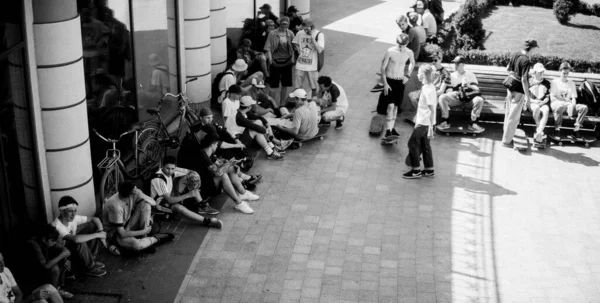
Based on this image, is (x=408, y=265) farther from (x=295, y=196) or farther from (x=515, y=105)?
(x=515, y=105)

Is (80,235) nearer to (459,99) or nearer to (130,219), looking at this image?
(130,219)

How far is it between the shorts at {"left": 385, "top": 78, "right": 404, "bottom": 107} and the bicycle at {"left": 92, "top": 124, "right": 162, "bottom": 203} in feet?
14.9

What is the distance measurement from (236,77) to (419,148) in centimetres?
421

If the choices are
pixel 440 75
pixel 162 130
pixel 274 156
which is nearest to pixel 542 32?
pixel 440 75

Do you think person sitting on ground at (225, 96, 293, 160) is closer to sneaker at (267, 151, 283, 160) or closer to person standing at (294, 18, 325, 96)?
sneaker at (267, 151, 283, 160)

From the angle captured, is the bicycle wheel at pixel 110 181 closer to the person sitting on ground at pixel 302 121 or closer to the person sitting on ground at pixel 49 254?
the person sitting on ground at pixel 49 254

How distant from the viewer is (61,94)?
33.3 ft

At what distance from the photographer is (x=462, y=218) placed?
12.4 metres

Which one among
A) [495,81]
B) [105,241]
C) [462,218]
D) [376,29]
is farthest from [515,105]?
[376,29]

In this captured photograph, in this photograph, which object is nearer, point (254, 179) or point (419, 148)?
point (254, 179)

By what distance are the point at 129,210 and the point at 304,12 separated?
11742mm

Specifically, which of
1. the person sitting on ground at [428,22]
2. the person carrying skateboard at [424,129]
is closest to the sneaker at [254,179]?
the person carrying skateboard at [424,129]

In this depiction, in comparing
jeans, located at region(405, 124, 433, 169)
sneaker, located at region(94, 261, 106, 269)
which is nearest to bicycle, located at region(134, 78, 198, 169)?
sneaker, located at region(94, 261, 106, 269)

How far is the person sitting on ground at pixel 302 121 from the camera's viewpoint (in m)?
14.5
